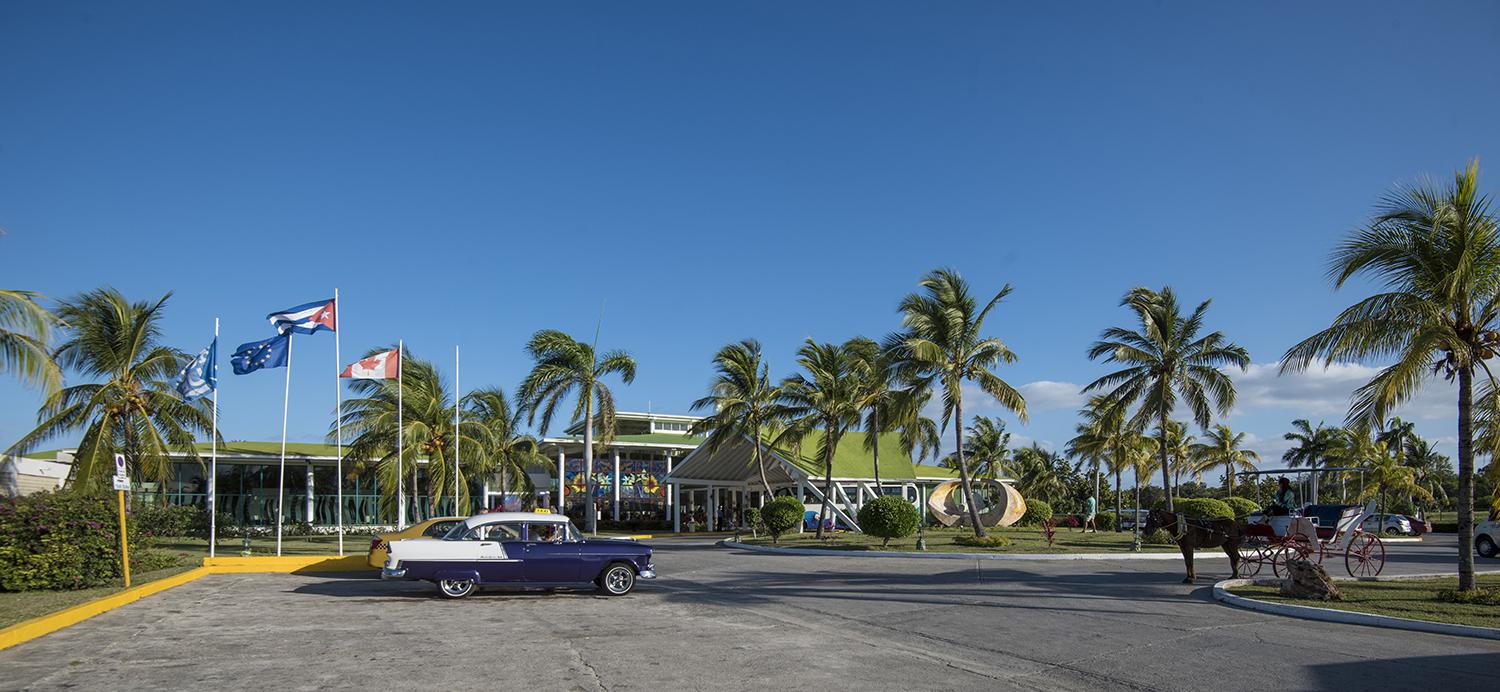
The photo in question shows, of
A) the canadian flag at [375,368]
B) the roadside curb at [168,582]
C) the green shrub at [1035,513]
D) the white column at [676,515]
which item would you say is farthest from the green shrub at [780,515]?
the green shrub at [1035,513]

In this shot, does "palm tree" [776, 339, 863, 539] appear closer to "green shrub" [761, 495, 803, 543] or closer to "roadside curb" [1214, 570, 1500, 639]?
"green shrub" [761, 495, 803, 543]

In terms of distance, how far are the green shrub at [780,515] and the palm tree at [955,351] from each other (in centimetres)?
589

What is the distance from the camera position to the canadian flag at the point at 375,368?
2500cm

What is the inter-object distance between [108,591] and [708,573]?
11.4 metres

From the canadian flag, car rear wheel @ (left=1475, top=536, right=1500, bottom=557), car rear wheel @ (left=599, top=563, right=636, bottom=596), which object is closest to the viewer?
car rear wheel @ (left=599, top=563, right=636, bottom=596)

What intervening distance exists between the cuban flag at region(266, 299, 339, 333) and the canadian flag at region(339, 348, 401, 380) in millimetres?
1616

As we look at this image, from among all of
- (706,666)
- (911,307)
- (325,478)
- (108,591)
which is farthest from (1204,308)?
(325,478)

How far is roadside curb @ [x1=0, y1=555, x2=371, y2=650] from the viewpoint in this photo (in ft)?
36.3

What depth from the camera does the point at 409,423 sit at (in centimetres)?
3384

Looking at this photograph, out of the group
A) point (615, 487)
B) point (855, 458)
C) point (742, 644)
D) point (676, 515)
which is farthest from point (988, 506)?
point (742, 644)

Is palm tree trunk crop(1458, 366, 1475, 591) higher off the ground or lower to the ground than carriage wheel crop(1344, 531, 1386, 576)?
higher

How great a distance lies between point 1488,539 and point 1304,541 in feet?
55.3

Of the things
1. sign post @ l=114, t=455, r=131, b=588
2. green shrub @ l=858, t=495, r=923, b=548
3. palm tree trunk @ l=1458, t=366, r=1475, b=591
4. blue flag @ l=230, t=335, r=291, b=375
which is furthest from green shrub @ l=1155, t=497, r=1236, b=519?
sign post @ l=114, t=455, r=131, b=588

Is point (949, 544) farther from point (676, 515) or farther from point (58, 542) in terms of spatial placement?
point (58, 542)
